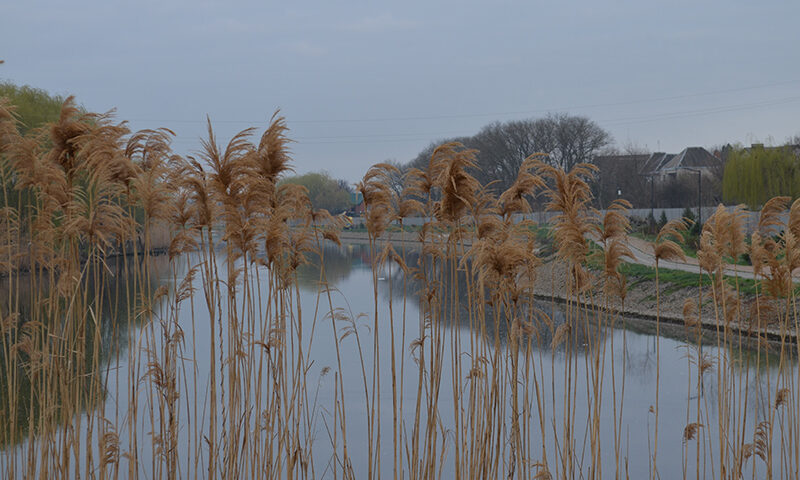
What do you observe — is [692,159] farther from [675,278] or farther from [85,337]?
[85,337]

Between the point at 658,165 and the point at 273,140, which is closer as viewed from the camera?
the point at 273,140

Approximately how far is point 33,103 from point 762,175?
1212 inches

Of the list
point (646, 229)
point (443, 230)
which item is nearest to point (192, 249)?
point (443, 230)

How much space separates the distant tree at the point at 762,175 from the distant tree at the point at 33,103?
96.2 feet

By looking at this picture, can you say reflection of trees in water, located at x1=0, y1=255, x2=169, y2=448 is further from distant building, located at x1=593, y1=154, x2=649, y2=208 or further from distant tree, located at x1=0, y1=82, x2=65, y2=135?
distant building, located at x1=593, y1=154, x2=649, y2=208

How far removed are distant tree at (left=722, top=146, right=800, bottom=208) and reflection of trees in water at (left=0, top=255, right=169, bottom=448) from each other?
26556 millimetres

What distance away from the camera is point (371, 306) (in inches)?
823

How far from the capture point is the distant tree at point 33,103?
2542 cm

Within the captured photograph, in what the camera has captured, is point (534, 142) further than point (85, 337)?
Yes

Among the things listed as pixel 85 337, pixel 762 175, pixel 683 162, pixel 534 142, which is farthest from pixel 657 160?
pixel 85 337

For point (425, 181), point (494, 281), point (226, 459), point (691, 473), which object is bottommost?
point (691, 473)

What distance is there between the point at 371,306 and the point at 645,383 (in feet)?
26.8

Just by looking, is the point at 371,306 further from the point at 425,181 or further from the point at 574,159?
the point at 574,159

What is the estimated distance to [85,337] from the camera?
4.76 meters
